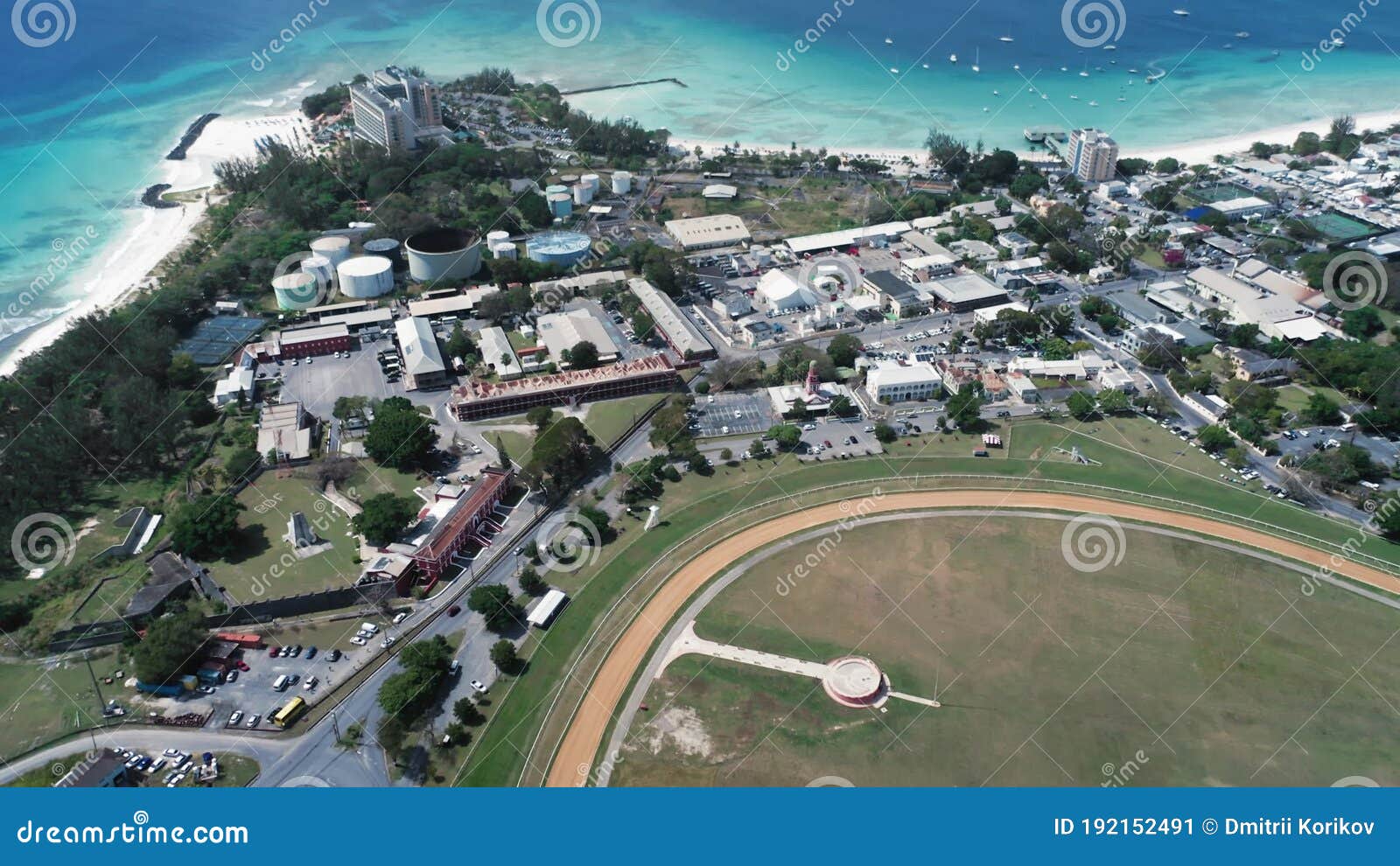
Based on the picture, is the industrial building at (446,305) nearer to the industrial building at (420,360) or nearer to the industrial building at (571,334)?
the industrial building at (420,360)

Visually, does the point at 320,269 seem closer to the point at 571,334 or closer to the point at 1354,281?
the point at 571,334

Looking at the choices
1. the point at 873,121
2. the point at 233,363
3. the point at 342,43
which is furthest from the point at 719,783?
the point at 342,43

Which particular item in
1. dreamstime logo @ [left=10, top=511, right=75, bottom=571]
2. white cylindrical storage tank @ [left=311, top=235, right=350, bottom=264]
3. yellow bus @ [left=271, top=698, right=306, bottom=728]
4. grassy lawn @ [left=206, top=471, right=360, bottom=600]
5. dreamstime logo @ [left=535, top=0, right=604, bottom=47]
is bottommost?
yellow bus @ [left=271, top=698, right=306, bottom=728]

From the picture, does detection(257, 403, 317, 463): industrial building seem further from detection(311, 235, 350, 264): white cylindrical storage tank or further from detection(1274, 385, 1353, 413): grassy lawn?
detection(1274, 385, 1353, 413): grassy lawn

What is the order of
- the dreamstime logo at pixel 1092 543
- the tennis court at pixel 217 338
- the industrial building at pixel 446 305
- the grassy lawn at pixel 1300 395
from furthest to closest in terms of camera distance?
the industrial building at pixel 446 305 < the tennis court at pixel 217 338 < the grassy lawn at pixel 1300 395 < the dreamstime logo at pixel 1092 543
